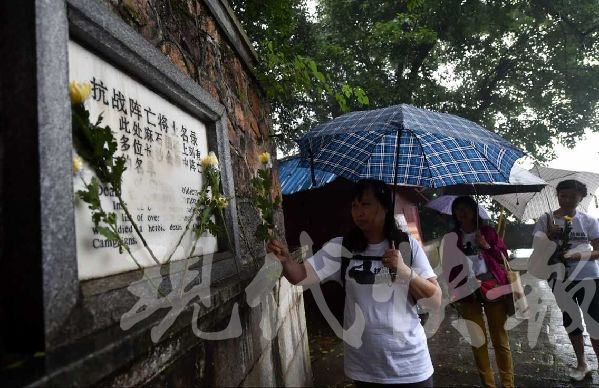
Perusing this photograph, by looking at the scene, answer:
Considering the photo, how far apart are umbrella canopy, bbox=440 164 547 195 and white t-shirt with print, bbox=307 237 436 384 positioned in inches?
90.1

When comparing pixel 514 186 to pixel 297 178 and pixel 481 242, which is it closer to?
pixel 481 242

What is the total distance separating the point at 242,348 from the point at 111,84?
5.28 ft

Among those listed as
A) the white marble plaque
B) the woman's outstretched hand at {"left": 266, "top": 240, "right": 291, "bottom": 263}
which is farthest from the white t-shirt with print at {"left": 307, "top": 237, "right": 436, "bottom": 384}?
the white marble plaque

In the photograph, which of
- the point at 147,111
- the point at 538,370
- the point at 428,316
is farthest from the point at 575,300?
the point at 147,111

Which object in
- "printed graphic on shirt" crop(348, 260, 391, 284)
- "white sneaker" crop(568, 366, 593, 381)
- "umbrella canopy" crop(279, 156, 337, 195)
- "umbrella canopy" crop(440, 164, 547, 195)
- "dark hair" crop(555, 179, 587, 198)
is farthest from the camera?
"umbrella canopy" crop(279, 156, 337, 195)

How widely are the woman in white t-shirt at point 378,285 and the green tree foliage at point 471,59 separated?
22.4 feet

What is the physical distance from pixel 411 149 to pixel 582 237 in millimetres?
2292

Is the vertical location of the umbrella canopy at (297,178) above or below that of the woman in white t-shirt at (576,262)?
above

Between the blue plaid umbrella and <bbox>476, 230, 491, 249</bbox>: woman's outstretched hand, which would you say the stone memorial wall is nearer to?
the blue plaid umbrella

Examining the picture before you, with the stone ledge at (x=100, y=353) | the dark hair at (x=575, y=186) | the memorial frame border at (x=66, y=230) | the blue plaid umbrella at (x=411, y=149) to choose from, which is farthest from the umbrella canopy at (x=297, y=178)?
the stone ledge at (x=100, y=353)

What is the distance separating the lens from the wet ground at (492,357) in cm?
440

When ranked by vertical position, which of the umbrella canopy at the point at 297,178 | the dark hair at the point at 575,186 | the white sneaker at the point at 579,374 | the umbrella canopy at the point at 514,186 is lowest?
the white sneaker at the point at 579,374

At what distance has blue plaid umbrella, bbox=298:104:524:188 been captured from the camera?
268cm

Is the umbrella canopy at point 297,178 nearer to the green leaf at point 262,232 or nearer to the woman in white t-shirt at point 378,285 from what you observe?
the woman in white t-shirt at point 378,285
